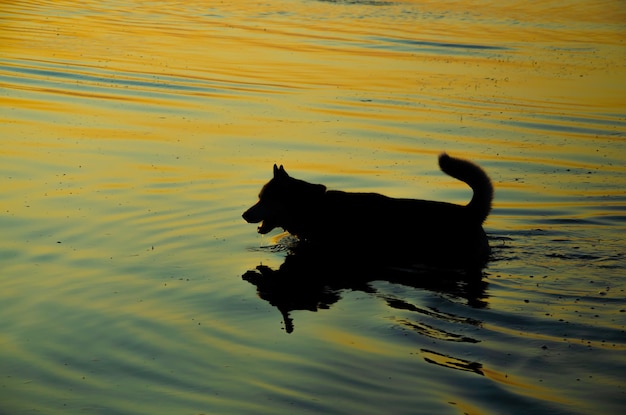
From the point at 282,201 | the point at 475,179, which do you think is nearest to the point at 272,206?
the point at 282,201

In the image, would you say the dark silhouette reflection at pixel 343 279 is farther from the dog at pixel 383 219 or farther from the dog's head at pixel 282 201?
the dog's head at pixel 282 201

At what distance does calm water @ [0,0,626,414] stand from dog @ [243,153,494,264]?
0.75ft

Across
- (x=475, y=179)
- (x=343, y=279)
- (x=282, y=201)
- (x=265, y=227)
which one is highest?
(x=475, y=179)

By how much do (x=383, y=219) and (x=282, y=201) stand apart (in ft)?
3.46

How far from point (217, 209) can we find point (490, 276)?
10.8 feet

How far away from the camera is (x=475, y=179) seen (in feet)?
27.8

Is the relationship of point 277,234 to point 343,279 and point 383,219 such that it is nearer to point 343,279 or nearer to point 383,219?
point 383,219

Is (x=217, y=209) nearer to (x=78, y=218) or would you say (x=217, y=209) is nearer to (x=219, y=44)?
(x=78, y=218)

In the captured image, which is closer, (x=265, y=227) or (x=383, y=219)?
(x=383, y=219)

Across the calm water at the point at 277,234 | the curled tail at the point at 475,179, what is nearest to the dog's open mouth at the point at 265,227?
the calm water at the point at 277,234

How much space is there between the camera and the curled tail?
27.7ft

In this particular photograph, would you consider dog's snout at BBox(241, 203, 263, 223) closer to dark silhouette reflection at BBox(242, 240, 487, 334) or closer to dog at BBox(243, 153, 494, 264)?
dog at BBox(243, 153, 494, 264)

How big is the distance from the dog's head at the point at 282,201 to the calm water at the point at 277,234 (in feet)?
0.97

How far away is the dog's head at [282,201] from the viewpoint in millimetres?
9578
